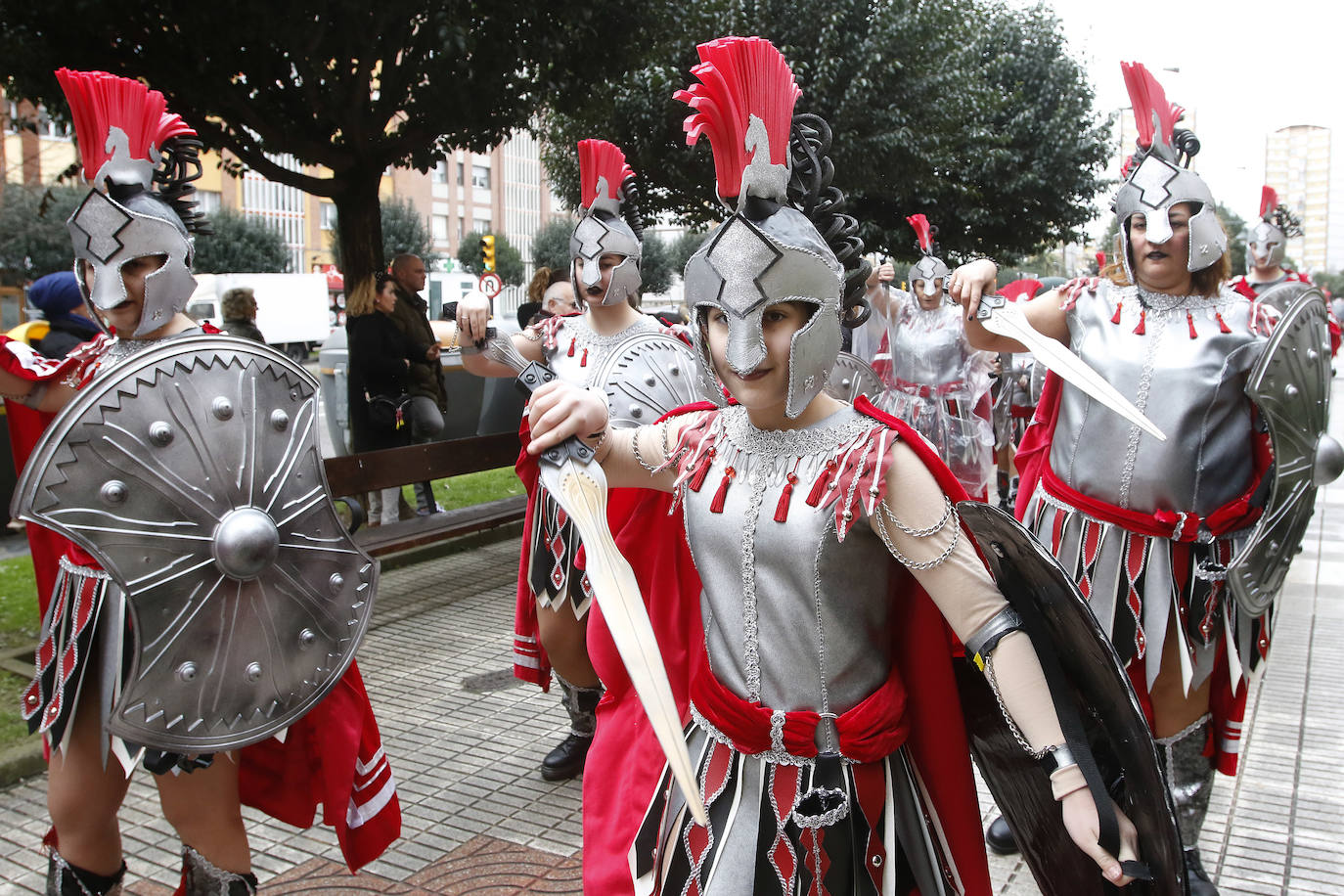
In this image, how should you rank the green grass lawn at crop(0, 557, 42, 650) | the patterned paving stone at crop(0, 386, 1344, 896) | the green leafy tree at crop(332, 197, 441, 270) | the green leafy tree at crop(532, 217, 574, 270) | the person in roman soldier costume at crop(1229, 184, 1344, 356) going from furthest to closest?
the green leafy tree at crop(532, 217, 574, 270)
the green leafy tree at crop(332, 197, 441, 270)
the person in roman soldier costume at crop(1229, 184, 1344, 356)
the green grass lawn at crop(0, 557, 42, 650)
the patterned paving stone at crop(0, 386, 1344, 896)

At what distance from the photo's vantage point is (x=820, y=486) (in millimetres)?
1958

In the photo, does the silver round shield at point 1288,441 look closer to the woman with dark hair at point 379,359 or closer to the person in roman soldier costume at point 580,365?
the person in roman soldier costume at point 580,365

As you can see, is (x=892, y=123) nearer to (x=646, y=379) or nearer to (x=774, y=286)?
(x=646, y=379)

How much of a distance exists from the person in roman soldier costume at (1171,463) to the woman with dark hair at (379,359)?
5.23 metres

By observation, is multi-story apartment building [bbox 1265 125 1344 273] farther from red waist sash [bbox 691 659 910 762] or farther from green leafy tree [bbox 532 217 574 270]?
red waist sash [bbox 691 659 910 762]

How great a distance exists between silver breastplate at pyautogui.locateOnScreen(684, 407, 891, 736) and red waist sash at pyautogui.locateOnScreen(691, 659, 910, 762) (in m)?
0.03

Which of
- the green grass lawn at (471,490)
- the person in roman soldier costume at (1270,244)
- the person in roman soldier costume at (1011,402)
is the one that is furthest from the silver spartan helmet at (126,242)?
the green grass lawn at (471,490)

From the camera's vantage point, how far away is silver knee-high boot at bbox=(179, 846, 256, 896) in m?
2.68

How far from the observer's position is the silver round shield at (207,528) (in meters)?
2.26

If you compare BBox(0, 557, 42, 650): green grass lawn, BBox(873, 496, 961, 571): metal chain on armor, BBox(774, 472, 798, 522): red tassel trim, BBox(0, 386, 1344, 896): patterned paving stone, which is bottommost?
BBox(0, 386, 1344, 896): patterned paving stone

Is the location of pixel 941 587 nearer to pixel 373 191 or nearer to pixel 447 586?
pixel 447 586

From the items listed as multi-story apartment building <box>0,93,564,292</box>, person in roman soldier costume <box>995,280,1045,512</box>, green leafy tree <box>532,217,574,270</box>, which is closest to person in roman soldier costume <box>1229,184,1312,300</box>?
person in roman soldier costume <box>995,280,1045,512</box>

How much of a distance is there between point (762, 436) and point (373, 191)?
7238mm

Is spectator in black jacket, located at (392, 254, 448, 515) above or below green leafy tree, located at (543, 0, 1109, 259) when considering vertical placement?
below
